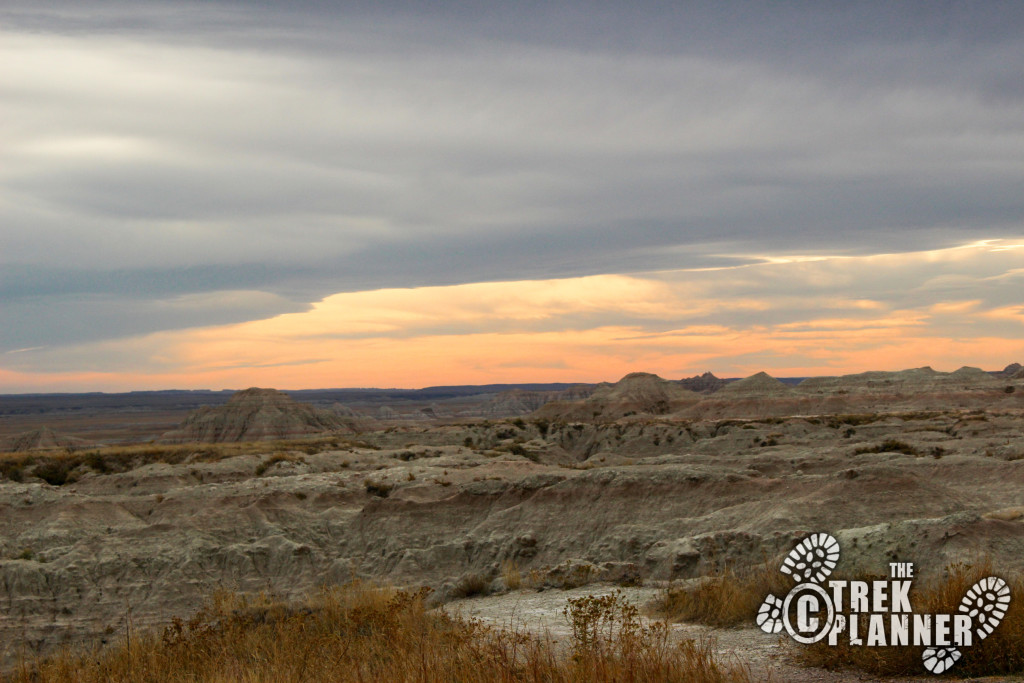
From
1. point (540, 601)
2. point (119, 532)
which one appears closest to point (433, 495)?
point (119, 532)

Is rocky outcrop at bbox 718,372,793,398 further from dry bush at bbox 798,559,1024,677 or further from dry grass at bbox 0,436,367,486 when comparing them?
dry bush at bbox 798,559,1024,677

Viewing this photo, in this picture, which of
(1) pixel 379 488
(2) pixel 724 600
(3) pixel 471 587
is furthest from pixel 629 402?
(2) pixel 724 600

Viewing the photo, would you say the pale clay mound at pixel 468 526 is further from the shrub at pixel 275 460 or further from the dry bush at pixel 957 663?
the dry bush at pixel 957 663

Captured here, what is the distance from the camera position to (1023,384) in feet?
381

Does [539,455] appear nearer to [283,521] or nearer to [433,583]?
[283,521]

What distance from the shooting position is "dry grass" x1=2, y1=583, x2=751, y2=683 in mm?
7270

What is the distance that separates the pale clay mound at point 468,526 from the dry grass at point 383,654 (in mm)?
5560

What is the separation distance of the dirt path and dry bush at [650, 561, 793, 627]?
0.31 m

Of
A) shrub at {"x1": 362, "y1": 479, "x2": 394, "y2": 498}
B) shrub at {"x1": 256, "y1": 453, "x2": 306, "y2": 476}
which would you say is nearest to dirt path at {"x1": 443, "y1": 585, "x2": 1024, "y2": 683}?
shrub at {"x1": 362, "y1": 479, "x2": 394, "y2": 498}

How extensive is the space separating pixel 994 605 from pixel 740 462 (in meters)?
38.6

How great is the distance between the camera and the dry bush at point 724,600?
424 inches

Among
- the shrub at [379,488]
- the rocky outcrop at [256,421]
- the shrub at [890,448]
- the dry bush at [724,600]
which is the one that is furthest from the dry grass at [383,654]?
the rocky outcrop at [256,421]

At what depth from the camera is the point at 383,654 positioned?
28.6ft

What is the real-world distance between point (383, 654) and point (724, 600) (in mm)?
5226
